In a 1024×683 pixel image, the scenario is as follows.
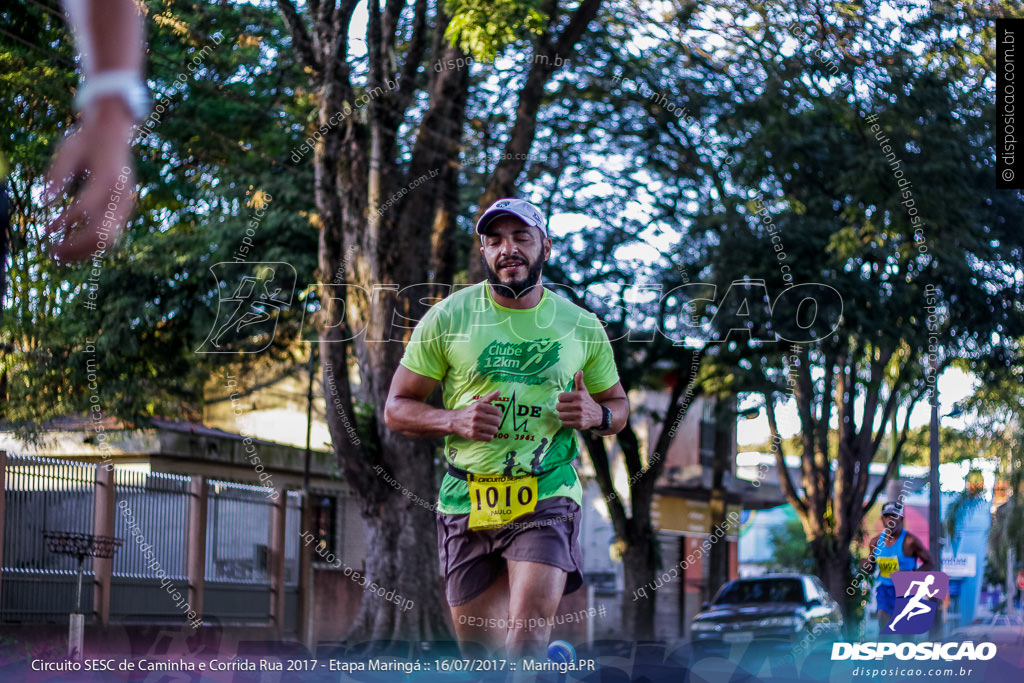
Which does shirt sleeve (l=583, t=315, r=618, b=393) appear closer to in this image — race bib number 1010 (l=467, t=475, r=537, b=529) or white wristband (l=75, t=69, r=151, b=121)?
race bib number 1010 (l=467, t=475, r=537, b=529)

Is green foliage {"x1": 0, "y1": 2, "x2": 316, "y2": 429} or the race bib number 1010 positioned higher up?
green foliage {"x1": 0, "y1": 2, "x2": 316, "y2": 429}

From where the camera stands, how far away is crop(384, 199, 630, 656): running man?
386cm

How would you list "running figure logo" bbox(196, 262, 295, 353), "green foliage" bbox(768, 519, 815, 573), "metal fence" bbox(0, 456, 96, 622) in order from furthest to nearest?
1. "green foliage" bbox(768, 519, 815, 573)
2. "running figure logo" bbox(196, 262, 295, 353)
3. "metal fence" bbox(0, 456, 96, 622)

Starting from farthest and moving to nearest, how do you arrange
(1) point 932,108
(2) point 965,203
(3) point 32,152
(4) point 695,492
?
(4) point 695,492
(2) point 965,203
(1) point 932,108
(3) point 32,152

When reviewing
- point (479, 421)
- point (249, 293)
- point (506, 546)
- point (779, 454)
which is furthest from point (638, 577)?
point (479, 421)

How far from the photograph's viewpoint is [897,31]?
11.1 meters

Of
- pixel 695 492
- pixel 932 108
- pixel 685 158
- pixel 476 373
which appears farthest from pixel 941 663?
pixel 695 492

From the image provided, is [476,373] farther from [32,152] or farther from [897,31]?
[897,31]

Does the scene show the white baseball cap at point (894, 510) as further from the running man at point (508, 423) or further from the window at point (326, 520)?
the window at point (326, 520)

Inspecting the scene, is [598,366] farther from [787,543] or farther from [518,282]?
[787,543]

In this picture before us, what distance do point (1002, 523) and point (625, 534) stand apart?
1093 cm

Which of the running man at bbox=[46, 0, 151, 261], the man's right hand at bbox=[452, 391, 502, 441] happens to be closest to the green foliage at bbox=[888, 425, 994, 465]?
the man's right hand at bbox=[452, 391, 502, 441]

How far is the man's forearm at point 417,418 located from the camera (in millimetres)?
3904

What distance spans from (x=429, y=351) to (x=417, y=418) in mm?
238
